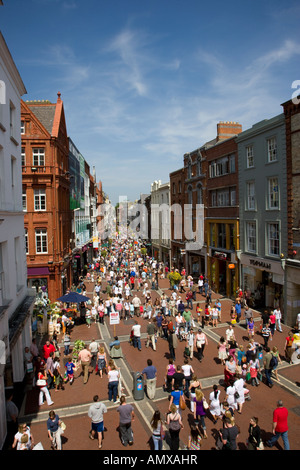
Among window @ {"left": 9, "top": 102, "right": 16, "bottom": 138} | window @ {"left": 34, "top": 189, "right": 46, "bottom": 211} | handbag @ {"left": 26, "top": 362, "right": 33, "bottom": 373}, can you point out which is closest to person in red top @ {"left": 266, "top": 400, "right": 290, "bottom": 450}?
handbag @ {"left": 26, "top": 362, "right": 33, "bottom": 373}

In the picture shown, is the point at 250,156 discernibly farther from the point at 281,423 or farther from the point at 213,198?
the point at 281,423

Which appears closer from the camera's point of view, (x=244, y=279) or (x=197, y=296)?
(x=244, y=279)

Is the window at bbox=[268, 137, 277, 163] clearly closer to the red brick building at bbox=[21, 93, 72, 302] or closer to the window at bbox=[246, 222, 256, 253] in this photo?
the window at bbox=[246, 222, 256, 253]

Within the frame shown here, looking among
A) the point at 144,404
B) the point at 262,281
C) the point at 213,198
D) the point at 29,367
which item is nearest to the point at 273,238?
the point at 262,281

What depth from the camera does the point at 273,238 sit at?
73.2 ft

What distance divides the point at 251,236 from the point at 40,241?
17433 millimetres

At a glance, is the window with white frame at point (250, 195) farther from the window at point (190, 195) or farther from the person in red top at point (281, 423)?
the person in red top at point (281, 423)

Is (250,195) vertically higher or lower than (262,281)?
higher

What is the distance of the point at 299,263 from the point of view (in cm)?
1920

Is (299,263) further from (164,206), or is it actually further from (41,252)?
(164,206)

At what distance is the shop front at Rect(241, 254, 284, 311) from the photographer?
2186cm

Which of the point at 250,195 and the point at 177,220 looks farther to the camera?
the point at 177,220
